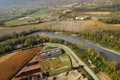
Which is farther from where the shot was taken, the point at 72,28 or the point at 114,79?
the point at 72,28

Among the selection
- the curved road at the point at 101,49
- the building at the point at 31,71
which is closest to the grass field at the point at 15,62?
the building at the point at 31,71

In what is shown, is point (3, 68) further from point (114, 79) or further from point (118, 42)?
point (118, 42)

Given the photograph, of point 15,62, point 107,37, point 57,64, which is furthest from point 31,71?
point 107,37

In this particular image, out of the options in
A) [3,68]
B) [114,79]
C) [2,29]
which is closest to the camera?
[114,79]

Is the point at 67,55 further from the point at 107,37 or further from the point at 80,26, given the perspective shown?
the point at 80,26

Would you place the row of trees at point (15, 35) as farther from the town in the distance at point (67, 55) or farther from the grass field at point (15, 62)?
the grass field at point (15, 62)

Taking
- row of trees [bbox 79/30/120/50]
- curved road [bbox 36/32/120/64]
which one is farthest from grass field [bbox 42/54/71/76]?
row of trees [bbox 79/30/120/50]

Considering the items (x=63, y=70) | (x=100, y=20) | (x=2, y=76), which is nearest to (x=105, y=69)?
(x=63, y=70)
